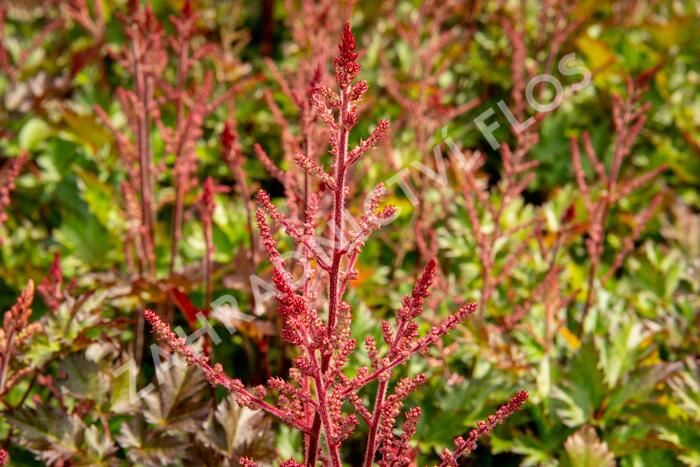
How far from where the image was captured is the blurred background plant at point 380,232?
1731 millimetres

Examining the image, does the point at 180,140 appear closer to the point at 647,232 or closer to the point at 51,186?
the point at 51,186

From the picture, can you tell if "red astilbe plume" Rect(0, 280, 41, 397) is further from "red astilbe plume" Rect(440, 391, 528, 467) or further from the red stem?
"red astilbe plume" Rect(440, 391, 528, 467)

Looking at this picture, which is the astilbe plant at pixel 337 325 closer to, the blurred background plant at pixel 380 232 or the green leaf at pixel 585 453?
the blurred background plant at pixel 380 232

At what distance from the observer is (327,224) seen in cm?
182

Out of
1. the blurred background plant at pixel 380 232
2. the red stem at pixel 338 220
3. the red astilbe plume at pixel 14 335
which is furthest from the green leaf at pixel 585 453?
the red astilbe plume at pixel 14 335

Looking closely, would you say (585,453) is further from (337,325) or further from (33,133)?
(33,133)

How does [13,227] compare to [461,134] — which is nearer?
[13,227]

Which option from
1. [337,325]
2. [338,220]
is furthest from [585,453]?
[338,220]

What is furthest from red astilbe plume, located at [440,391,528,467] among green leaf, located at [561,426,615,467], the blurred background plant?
green leaf, located at [561,426,615,467]

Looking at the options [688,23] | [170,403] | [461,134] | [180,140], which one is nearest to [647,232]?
[461,134]

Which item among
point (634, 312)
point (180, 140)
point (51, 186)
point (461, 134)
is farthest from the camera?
point (461, 134)

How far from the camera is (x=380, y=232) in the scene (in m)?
2.57

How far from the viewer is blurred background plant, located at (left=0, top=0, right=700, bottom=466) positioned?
1.73 meters

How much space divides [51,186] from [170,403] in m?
1.37
